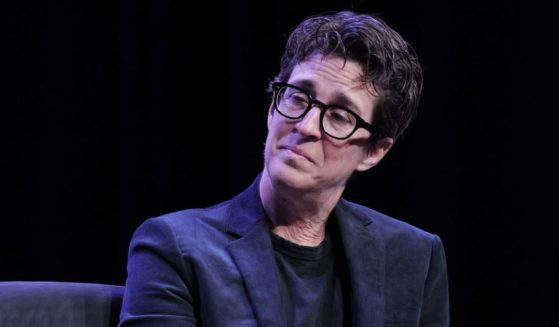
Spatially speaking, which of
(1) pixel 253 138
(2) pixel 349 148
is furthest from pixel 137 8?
(2) pixel 349 148

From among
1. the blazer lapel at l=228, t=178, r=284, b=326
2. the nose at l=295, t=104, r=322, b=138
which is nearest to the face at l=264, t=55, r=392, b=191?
the nose at l=295, t=104, r=322, b=138

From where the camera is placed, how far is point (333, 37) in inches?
73.0

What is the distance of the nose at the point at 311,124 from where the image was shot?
5.69 ft

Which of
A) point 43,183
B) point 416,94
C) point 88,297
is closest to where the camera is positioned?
point 88,297

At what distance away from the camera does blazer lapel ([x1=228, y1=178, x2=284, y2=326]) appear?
1643 millimetres

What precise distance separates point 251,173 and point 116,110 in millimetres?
462

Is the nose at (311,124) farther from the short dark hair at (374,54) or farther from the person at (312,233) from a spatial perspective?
the short dark hair at (374,54)

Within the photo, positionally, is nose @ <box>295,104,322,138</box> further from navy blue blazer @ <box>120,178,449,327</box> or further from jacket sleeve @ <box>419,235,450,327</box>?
jacket sleeve @ <box>419,235,450,327</box>

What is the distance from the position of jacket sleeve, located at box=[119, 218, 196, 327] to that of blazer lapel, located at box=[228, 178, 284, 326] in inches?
5.1

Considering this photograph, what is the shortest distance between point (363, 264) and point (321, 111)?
1.30 ft

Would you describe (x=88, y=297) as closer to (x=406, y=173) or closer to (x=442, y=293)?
(x=442, y=293)

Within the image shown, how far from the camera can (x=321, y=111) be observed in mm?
1767

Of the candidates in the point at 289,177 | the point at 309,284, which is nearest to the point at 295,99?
the point at 289,177

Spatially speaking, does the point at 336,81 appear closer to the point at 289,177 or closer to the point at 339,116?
the point at 339,116
